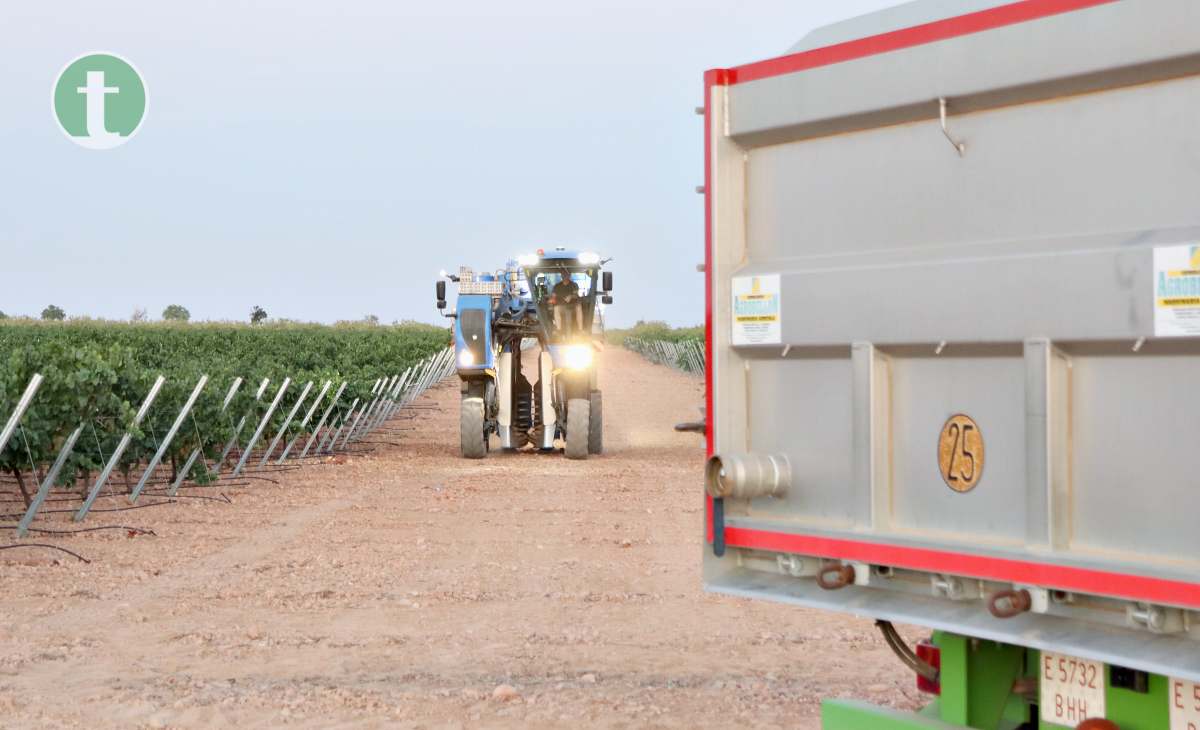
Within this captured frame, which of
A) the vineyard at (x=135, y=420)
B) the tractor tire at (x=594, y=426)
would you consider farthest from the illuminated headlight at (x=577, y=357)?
the vineyard at (x=135, y=420)

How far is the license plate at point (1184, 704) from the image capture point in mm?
3535

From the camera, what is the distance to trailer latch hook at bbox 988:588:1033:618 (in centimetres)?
370

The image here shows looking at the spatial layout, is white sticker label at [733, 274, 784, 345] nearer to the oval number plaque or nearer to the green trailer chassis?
the oval number plaque

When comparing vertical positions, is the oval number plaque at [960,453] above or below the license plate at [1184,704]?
above

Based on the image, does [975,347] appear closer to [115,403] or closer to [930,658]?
[930,658]

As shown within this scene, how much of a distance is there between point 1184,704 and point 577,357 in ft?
55.5

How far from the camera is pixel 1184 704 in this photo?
3562mm

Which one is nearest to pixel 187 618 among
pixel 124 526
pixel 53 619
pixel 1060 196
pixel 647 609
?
pixel 53 619

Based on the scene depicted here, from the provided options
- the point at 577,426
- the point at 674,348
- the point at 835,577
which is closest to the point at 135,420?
the point at 577,426

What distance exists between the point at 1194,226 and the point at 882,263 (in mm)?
967

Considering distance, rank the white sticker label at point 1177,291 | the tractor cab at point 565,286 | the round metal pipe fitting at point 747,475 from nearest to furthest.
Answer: the white sticker label at point 1177,291, the round metal pipe fitting at point 747,475, the tractor cab at point 565,286

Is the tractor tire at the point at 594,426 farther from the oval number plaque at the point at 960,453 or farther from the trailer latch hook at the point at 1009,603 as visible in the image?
the trailer latch hook at the point at 1009,603

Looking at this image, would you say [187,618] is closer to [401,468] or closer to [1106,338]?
[1106,338]

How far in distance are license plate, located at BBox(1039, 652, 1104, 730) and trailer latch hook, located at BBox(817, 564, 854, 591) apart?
57 centimetres
